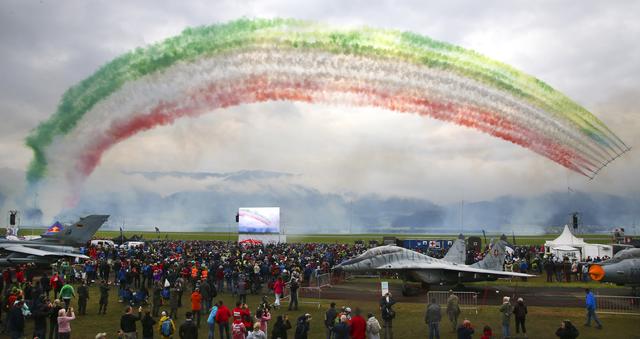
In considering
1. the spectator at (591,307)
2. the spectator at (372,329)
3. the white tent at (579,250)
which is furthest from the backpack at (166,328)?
the white tent at (579,250)

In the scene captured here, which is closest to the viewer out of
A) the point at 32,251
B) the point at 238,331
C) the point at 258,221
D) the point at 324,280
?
the point at 238,331

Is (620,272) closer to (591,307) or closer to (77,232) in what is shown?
(591,307)

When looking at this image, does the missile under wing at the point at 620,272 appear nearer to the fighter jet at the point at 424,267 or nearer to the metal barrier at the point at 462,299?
the fighter jet at the point at 424,267

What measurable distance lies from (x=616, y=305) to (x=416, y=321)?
9.56 meters

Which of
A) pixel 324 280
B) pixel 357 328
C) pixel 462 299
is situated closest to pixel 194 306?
pixel 357 328

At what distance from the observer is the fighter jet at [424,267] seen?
2536 cm

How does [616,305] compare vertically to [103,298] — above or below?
below

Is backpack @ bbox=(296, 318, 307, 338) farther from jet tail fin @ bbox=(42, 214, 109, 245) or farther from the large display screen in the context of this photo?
the large display screen

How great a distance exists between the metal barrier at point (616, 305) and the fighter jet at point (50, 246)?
28.8m

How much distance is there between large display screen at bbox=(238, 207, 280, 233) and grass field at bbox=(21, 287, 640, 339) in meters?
39.3

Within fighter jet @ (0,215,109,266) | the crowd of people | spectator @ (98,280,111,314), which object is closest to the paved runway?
the crowd of people

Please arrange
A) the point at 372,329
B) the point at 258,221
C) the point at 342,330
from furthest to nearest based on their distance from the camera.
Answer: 1. the point at 258,221
2. the point at 372,329
3. the point at 342,330

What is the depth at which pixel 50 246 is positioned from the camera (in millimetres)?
30875

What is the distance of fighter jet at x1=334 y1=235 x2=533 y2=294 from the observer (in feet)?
83.2
